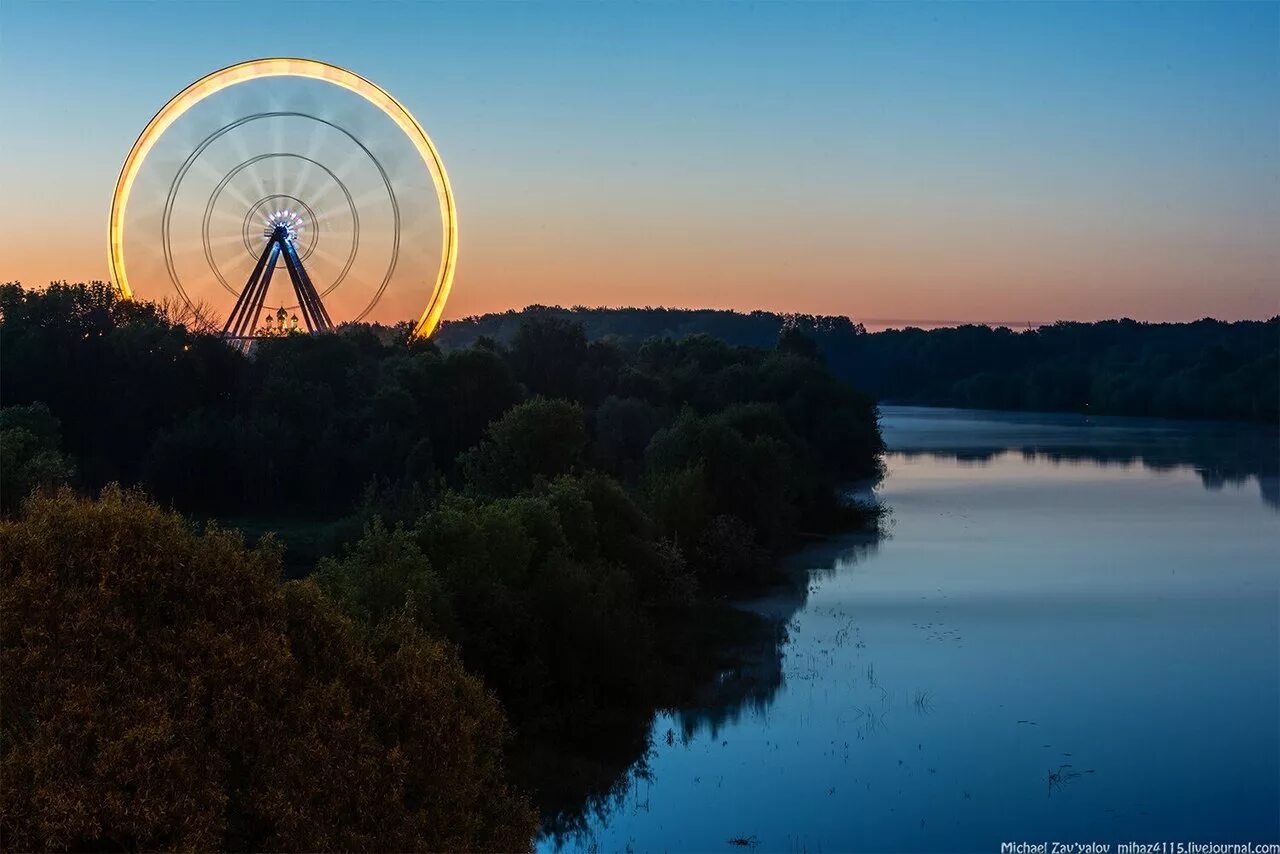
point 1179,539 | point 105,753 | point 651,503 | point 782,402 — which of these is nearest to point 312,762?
point 105,753

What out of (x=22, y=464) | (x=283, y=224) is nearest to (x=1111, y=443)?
(x=283, y=224)

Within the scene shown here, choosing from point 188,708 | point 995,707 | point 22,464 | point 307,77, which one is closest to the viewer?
point 188,708

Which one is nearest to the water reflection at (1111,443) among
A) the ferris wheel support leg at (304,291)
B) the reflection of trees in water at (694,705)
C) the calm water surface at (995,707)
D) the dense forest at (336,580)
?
the calm water surface at (995,707)

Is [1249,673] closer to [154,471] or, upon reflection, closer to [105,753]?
[105,753]

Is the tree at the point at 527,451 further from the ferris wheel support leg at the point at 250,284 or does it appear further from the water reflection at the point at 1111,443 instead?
the water reflection at the point at 1111,443

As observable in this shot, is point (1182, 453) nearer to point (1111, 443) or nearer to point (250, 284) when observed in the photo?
point (1111, 443)

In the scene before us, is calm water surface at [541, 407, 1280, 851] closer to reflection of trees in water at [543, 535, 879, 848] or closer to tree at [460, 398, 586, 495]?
reflection of trees in water at [543, 535, 879, 848]

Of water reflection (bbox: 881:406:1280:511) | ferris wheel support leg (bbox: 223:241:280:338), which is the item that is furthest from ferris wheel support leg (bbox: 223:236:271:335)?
water reflection (bbox: 881:406:1280:511)
